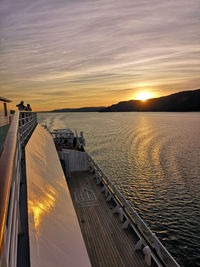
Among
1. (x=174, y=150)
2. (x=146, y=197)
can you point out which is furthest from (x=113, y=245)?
(x=174, y=150)

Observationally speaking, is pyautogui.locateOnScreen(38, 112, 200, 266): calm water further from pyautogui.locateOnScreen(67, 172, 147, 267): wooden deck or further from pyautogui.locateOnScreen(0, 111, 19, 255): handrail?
pyautogui.locateOnScreen(0, 111, 19, 255): handrail

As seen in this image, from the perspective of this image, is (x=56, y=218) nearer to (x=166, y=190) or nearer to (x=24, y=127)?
(x=24, y=127)

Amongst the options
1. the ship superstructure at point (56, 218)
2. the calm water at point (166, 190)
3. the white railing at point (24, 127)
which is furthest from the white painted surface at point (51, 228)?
the calm water at point (166, 190)

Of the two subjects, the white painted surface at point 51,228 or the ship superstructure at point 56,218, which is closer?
the ship superstructure at point 56,218

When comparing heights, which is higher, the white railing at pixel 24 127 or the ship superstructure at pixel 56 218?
the white railing at pixel 24 127

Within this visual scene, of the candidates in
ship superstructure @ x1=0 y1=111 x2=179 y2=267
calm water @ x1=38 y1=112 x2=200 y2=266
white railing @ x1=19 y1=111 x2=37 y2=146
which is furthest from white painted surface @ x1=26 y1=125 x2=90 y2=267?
calm water @ x1=38 y1=112 x2=200 y2=266

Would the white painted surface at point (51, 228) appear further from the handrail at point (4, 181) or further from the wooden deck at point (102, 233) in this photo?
the wooden deck at point (102, 233)

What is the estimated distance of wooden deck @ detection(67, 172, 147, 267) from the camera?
24.5 feet

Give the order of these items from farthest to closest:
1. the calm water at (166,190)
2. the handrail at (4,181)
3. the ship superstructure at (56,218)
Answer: the calm water at (166,190)
the ship superstructure at (56,218)
the handrail at (4,181)

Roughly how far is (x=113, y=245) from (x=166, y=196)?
15144 mm

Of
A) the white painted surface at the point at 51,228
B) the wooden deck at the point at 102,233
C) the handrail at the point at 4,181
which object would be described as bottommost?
the wooden deck at the point at 102,233

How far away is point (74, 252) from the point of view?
3621 mm

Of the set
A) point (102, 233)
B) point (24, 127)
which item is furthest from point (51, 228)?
point (102, 233)

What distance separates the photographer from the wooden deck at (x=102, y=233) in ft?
24.5
